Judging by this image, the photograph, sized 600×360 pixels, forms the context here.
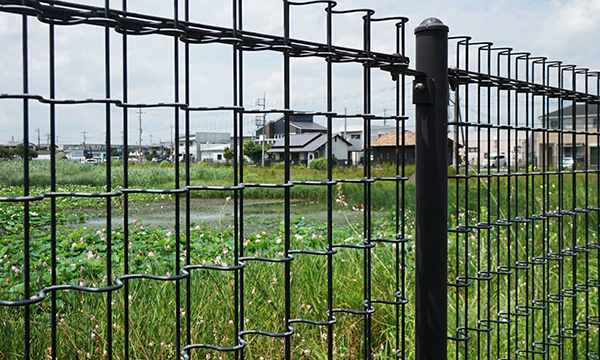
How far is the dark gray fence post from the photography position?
3.93 feet

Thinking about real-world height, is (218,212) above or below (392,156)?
below

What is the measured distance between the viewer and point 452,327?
6.68 ft

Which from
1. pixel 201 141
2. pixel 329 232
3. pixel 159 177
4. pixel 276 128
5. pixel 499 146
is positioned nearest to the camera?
pixel 329 232

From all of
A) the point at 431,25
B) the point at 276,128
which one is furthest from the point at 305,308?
the point at 431,25

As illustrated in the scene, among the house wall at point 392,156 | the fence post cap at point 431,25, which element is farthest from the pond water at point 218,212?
the fence post cap at point 431,25

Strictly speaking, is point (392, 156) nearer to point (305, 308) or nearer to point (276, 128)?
point (276, 128)

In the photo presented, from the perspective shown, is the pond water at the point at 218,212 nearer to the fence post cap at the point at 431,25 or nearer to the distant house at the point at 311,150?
the distant house at the point at 311,150

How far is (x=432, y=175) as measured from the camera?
120 centimetres

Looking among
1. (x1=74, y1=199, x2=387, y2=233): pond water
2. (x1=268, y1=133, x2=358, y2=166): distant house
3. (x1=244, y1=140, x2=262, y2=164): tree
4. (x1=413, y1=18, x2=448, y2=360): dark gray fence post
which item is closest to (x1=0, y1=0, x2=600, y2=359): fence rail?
(x1=413, y1=18, x2=448, y2=360): dark gray fence post

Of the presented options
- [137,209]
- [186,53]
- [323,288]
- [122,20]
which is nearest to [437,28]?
[186,53]

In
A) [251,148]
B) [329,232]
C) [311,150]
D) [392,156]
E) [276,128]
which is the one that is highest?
[311,150]

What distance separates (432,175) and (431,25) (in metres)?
0.37

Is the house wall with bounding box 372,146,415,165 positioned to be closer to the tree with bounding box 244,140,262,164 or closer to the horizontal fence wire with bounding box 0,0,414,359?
the tree with bounding box 244,140,262,164

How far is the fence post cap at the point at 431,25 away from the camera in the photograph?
119cm
